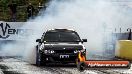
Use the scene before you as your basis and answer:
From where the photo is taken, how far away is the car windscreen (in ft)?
62.6

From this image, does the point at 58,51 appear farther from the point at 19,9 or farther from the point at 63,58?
the point at 19,9

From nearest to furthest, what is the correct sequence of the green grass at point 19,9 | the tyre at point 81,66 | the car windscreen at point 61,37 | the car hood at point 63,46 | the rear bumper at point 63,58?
1. the tyre at point 81,66
2. the rear bumper at point 63,58
3. the car hood at point 63,46
4. the car windscreen at point 61,37
5. the green grass at point 19,9

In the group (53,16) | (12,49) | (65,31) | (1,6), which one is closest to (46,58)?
(65,31)

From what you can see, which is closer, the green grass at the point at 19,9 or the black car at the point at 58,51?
the black car at the point at 58,51

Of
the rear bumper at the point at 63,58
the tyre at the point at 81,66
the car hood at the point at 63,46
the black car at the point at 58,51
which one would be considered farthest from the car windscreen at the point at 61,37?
the tyre at the point at 81,66

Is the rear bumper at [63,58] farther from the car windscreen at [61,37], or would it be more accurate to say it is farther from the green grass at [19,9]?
the green grass at [19,9]

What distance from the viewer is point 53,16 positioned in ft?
120

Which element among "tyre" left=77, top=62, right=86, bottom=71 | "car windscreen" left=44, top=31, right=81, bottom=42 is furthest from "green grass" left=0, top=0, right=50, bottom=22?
"tyre" left=77, top=62, right=86, bottom=71

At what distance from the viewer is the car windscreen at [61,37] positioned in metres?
19.1

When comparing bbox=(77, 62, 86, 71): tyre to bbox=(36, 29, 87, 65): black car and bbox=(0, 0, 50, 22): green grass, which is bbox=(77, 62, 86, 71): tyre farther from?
bbox=(0, 0, 50, 22): green grass

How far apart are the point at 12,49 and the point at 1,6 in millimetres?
46734

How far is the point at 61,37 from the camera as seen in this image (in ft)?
63.2

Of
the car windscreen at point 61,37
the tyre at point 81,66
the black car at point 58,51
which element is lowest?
the tyre at point 81,66

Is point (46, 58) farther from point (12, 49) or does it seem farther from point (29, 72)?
point (12, 49)
